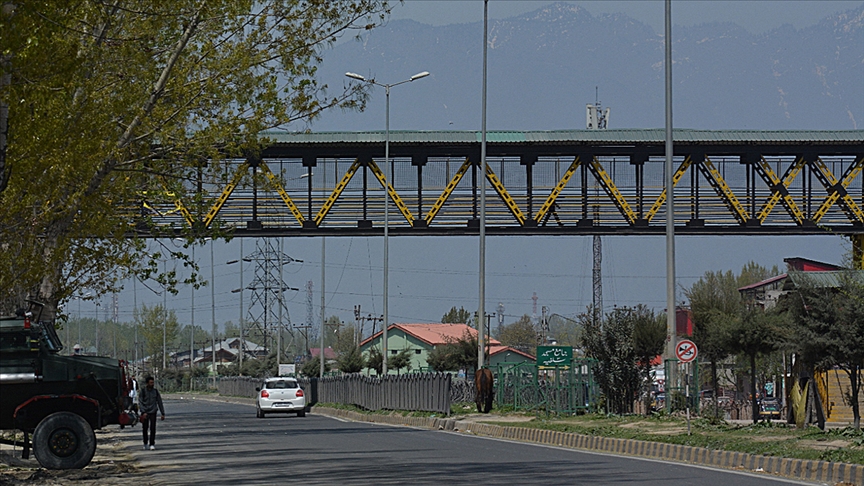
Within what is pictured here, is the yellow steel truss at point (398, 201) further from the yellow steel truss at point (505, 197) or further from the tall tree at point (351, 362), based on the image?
the tall tree at point (351, 362)

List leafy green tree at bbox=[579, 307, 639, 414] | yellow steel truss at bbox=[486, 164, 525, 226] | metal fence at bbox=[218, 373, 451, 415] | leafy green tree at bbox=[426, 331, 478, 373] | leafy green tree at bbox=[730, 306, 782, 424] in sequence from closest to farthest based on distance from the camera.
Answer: leafy green tree at bbox=[579, 307, 639, 414], metal fence at bbox=[218, 373, 451, 415], yellow steel truss at bbox=[486, 164, 525, 226], leafy green tree at bbox=[730, 306, 782, 424], leafy green tree at bbox=[426, 331, 478, 373]

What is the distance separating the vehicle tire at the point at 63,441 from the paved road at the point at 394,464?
123cm

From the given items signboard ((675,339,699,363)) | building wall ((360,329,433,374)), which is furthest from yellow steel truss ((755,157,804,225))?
building wall ((360,329,433,374))

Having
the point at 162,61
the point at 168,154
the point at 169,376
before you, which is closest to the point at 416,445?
the point at 168,154

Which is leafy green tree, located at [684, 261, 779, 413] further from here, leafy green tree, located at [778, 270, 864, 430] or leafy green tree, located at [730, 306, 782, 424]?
leafy green tree, located at [778, 270, 864, 430]

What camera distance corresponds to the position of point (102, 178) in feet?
65.4

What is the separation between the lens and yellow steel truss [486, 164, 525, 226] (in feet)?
136

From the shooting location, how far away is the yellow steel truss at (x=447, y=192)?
1663 inches

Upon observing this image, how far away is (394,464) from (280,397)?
2807 cm

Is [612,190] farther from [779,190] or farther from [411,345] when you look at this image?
[411,345]

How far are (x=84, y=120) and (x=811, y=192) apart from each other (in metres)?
31.6

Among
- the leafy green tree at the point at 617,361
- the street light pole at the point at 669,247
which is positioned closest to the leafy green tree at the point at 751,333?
the leafy green tree at the point at 617,361

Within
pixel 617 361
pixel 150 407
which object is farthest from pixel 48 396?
pixel 617 361

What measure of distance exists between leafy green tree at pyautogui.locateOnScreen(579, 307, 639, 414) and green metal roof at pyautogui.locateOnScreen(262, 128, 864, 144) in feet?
22.7
